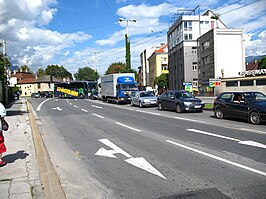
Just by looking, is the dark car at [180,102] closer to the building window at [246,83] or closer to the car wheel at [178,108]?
the car wheel at [178,108]

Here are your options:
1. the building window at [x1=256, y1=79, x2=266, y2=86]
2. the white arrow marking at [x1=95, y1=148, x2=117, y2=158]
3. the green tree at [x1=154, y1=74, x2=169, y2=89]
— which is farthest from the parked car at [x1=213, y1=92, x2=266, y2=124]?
the green tree at [x1=154, y1=74, x2=169, y2=89]

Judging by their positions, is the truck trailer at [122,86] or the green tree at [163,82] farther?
the green tree at [163,82]

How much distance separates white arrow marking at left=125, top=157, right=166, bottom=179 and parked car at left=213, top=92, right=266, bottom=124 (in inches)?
295

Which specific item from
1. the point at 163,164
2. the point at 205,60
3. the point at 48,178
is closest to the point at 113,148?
the point at 163,164

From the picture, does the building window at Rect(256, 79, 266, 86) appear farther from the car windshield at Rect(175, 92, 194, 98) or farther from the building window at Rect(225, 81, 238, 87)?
the car windshield at Rect(175, 92, 194, 98)

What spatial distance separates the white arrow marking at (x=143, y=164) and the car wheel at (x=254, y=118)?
7.48m

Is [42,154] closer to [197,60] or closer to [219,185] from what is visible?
[219,185]

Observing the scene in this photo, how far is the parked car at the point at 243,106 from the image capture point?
12.6 meters

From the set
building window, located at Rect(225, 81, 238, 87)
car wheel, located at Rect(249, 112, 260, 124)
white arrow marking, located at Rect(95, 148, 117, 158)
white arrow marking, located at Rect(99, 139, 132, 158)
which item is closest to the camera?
white arrow marking, located at Rect(95, 148, 117, 158)

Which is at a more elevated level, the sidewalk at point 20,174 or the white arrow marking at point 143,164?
the sidewalk at point 20,174

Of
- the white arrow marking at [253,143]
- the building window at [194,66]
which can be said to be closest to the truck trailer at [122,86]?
the white arrow marking at [253,143]

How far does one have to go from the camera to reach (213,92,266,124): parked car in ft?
41.4

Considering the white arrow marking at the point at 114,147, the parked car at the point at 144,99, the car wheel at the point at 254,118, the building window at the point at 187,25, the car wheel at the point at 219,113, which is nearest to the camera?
the white arrow marking at the point at 114,147

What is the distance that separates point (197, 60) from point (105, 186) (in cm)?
5889
